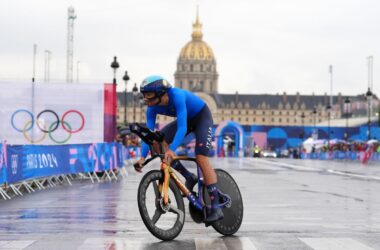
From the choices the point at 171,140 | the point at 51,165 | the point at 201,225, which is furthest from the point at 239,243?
the point at 51,165

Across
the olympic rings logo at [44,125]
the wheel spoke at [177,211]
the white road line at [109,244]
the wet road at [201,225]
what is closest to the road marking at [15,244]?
the wet road at [201,225]

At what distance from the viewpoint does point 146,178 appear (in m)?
9.53

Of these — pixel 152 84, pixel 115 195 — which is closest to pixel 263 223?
pixel 152 84

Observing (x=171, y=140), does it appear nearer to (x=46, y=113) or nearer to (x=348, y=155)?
(x=46, y=113)

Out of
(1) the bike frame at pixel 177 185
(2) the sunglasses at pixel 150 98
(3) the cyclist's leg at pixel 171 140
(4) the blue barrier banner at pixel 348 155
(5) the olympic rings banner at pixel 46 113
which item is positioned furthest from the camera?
(4) the blue barrier banner at pixel 348 155

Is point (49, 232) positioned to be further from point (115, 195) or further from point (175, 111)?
point (115, 195)

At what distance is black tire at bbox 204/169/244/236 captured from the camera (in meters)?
10.2

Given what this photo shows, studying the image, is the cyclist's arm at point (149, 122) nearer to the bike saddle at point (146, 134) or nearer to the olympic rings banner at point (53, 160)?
the bike saddle at point (146, 134)

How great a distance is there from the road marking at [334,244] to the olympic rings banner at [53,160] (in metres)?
10.3

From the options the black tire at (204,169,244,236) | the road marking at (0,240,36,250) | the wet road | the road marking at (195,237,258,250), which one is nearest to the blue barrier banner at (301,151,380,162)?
the wet road

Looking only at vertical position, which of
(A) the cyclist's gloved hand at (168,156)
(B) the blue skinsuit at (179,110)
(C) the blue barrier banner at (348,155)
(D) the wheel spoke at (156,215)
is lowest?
(C) the blue barrier banner at (348,155)

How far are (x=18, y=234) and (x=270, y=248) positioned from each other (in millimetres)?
3116

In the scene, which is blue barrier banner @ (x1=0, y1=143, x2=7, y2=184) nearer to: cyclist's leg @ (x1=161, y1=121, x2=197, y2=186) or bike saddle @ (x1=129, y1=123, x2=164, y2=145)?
cyclist's leg @ (x1=161, y1=121, x2=197, y2=186)

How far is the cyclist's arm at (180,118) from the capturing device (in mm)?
9578
